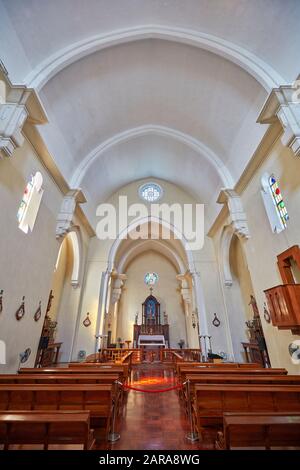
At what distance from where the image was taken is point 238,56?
5.58 meters

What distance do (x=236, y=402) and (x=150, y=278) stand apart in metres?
14.4

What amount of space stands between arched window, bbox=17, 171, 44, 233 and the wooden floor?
4.89m

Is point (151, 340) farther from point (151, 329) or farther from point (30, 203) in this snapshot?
point (30, 203)

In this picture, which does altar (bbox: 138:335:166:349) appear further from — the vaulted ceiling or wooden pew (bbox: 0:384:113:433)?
wooden pew (bbox: 0:384:113:433)

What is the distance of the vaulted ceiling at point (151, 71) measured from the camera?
5.01m

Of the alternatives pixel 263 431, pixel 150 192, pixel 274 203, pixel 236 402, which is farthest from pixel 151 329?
pixel 263 431

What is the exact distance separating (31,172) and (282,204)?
710cm

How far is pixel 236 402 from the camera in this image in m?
2.65

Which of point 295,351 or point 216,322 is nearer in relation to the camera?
point 295,351

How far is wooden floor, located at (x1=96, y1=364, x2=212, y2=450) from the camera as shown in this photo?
2598 millimetres

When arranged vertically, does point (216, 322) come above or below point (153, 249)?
below

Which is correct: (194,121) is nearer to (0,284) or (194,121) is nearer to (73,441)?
(0,284)

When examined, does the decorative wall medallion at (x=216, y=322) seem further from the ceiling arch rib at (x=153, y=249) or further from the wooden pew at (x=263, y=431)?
the wooden pew at (x=263, y=431)

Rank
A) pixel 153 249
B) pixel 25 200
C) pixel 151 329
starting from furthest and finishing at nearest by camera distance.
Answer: pixel 153 249
pixel 151 329
pixel 25 200
